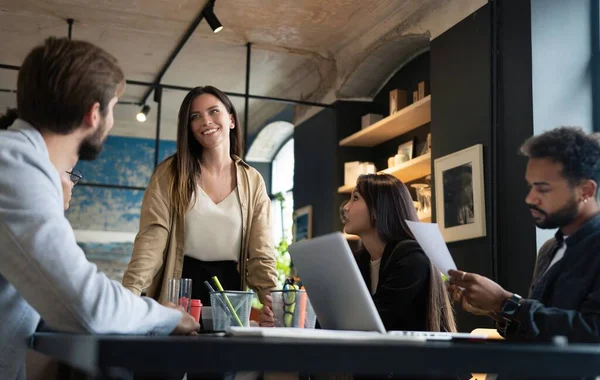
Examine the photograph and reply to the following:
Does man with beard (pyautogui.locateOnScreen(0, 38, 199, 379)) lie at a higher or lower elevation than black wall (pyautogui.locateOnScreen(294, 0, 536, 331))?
lower

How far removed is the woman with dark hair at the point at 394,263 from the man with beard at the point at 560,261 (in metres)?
0.38

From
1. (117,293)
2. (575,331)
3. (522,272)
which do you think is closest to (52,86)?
(117,293)

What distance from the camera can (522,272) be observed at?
4504 millimetres

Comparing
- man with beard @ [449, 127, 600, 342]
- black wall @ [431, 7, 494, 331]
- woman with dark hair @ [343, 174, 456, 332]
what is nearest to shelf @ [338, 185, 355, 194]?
black wall @ [431, 7, 494, 331]

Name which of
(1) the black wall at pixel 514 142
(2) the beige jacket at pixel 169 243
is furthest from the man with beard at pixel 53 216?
(1) the black wall at pixel 514 142

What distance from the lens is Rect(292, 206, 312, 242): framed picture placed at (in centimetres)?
795

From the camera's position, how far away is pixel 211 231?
9.23ft

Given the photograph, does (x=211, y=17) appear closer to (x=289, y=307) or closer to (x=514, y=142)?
(x=514, y=142)

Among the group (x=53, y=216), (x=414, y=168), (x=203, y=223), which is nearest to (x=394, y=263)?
(x=203, y=223)

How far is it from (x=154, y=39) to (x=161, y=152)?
3.52 metres

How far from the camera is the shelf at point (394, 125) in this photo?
6.12m

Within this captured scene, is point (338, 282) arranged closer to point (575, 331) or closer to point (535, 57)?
point (575, 331)

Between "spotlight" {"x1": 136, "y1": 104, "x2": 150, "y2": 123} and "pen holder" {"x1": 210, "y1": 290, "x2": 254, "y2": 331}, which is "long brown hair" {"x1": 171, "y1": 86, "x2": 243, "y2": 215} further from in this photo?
"spotlight" {"x1": 136, "y1": 104, "x2": 150, "y2": 123}

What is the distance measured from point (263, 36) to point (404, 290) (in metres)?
5.08
